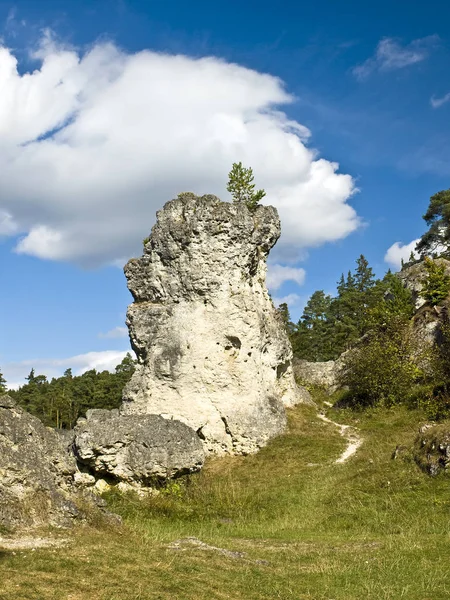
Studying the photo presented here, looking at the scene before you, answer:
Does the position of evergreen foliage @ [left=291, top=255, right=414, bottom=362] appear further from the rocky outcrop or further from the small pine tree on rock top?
the small pine tree on rock top

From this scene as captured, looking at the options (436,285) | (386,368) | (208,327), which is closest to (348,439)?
(386,368)

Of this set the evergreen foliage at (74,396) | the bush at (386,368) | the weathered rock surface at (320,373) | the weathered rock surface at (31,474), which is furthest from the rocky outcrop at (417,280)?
the evergreen foliage at (74,396)

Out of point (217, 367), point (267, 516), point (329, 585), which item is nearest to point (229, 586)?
point (329, 585)

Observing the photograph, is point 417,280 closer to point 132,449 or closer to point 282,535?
point 132,449

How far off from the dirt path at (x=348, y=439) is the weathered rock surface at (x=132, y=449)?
24.0ft

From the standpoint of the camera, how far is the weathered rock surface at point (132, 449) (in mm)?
24125

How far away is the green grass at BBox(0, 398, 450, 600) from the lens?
32.3ft

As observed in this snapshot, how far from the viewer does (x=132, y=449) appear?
80.2 ft

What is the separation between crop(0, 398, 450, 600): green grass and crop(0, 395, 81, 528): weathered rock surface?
1.14 m

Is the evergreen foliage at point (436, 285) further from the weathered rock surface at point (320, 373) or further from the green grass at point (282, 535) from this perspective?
the green grass at point (282, 535)

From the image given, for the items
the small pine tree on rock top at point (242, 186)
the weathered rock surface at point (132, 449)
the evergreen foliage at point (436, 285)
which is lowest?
the weathered rock surface at point (132, 449)

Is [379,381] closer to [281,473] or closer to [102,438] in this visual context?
[281,473]

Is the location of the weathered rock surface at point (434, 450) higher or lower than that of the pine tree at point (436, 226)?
lower

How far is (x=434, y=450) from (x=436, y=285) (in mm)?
23236
